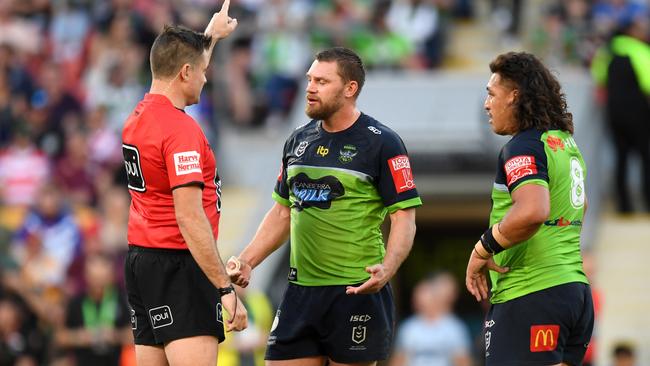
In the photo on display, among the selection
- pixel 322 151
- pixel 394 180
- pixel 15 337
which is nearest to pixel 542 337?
pixel 394 180

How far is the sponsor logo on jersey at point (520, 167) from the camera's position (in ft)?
24.6

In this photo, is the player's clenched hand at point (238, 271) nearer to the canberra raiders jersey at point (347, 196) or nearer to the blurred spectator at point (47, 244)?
the canberra raiders jersey at point (347, 196)

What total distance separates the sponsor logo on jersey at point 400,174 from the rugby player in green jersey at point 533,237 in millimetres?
595

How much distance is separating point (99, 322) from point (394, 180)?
695 centimetres

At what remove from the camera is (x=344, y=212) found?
8.21 m

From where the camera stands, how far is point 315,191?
8281 millimetres

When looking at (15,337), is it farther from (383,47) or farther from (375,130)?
(375,130)

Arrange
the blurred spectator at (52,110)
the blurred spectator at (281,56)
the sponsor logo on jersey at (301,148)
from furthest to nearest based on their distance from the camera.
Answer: the blurred spectator at (281,56) < the blurred spectator at (52,110) < the sponsor logo on jersey at (301,148)

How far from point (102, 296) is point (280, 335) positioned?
637 cm

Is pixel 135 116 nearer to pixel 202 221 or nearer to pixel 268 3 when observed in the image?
pixel 202 221

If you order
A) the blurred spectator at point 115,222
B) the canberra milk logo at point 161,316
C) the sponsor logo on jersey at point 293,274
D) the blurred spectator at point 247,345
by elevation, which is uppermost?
the sponsor logo on jersey at point 293,274

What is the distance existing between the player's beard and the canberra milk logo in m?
1.43

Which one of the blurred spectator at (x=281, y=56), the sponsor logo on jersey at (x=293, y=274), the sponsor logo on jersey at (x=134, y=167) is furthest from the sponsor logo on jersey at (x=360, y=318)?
the blurred spectator at (x=281, y=56)

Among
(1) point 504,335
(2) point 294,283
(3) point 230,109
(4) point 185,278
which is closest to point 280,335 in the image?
(2) point 294,283
